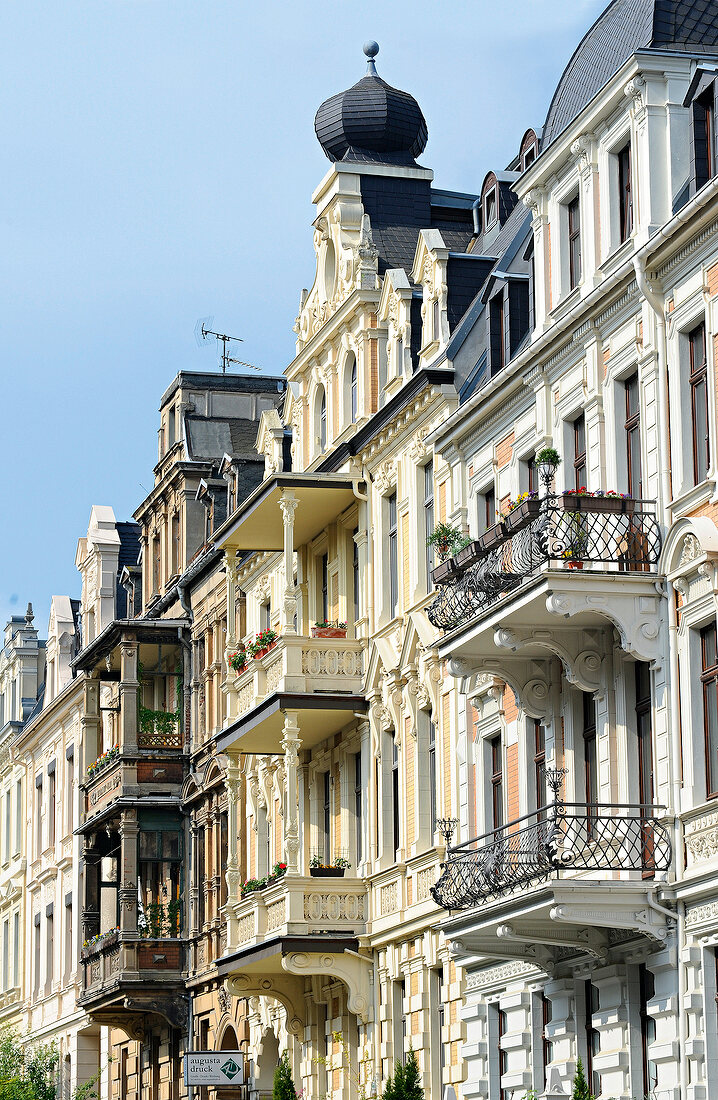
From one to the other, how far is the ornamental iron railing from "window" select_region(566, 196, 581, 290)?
653cm

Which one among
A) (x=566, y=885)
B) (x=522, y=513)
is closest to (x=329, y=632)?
(x=522, y=513)

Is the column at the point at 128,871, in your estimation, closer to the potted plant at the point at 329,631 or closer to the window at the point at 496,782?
the potted plant at the point at 329,631

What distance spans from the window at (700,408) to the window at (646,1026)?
18.3 ft

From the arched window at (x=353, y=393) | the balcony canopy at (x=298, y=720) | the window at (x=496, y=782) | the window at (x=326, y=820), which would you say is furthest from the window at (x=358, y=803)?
the window at (x=496, y=782)

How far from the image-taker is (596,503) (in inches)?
928

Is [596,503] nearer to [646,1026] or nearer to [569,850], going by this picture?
[569,850]

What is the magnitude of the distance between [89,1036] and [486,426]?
30.6 metres

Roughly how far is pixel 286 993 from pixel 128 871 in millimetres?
10777

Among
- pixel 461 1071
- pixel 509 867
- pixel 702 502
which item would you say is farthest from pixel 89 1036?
pixel 702 502

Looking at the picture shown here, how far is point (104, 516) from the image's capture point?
61812 millimetres

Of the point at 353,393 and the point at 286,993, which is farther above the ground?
the point at 353,393

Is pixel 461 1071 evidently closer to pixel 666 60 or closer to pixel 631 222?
pixel 631 222

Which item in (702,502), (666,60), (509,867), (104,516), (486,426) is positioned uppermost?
(104,516)

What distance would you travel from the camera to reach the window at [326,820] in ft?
125
